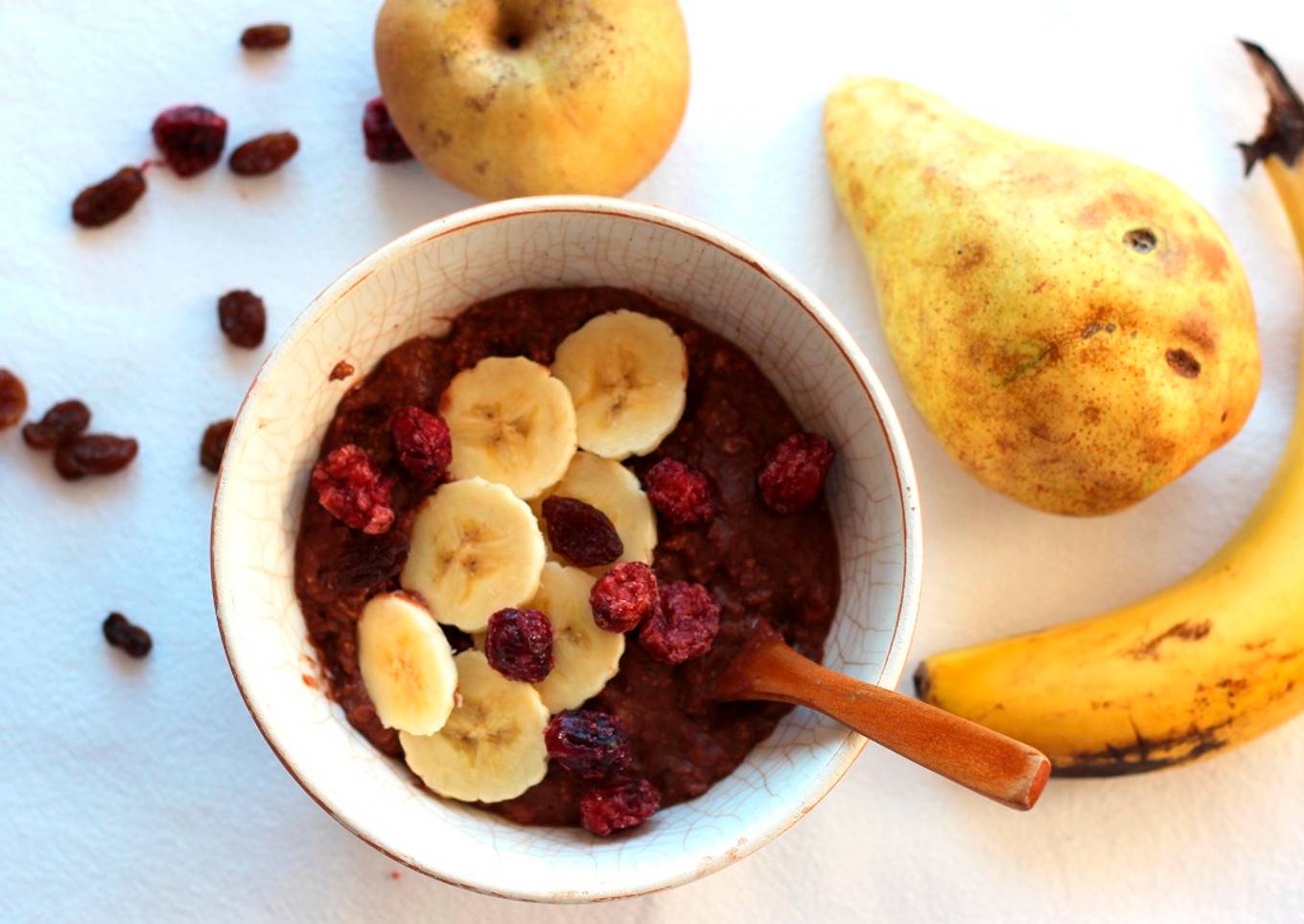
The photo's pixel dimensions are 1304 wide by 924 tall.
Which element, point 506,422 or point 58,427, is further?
point 58,427

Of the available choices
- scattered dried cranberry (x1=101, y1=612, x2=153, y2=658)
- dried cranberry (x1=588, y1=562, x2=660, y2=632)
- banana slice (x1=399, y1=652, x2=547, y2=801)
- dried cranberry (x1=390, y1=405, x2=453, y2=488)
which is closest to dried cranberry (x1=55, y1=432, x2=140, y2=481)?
scattered dried cranberry (x1=101, y1=612, x2=153, y2=658)

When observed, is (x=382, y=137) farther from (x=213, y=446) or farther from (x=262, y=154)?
(x=213, y=446)

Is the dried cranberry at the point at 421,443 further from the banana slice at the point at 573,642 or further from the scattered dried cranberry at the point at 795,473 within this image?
the scattered dried cranberry at the point at 795,473

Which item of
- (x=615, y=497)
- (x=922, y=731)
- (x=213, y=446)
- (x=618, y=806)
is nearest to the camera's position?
(x=922, y=731)

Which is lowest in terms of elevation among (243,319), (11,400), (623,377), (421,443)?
(11,400)

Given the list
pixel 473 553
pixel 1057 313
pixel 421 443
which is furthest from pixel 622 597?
pixel 1057 313

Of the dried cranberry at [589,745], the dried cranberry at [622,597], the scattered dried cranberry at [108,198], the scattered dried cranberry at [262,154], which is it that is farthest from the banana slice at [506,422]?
the scattered dried cranberry at [108,198]

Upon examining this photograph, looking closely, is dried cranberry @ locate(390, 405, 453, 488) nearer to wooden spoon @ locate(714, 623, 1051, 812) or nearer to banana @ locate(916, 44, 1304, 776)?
wooden spoon @ locate(714, 623, 1051, 812)
